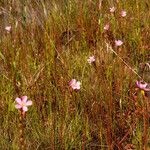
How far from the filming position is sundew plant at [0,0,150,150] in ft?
6.14

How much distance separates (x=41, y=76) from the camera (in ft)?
7.65

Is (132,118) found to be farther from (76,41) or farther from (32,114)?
(76,41)

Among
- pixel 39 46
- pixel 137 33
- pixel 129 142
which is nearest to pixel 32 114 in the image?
pixel 129 142

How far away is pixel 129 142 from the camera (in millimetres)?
1951

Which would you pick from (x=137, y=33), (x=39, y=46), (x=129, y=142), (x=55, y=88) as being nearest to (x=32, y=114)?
(x=55, y=88)

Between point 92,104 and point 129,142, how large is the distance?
0.86ft

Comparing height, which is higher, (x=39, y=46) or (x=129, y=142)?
(x=39, y=46)

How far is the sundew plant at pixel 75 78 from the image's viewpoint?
6.14ft

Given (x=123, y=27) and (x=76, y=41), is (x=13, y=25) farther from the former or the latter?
(x=123, y=27)

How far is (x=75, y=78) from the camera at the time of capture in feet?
7.81

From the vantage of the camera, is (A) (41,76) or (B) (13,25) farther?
(B) (13,25)

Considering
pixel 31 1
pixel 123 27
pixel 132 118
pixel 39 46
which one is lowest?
pixel 132 118

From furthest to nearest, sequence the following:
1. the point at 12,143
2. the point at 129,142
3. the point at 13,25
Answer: the point at 13,25 → the point at 129,142 → the point at 12,143

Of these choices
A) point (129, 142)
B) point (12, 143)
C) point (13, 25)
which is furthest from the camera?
point (13, 25)
